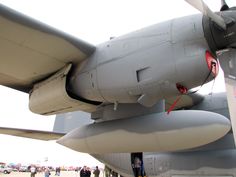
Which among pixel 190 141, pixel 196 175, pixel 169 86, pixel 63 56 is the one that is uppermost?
pixel 63 56

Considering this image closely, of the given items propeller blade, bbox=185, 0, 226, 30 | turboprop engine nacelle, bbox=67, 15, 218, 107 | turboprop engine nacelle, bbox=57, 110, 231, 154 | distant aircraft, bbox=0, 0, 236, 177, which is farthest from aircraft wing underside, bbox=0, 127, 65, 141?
propeller blade, bbox=185, 0, 226, 30

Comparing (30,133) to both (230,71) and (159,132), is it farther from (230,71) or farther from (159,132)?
(230,71)

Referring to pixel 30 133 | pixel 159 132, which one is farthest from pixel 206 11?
pixel 30 133

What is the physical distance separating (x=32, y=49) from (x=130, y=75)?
1.84 meters

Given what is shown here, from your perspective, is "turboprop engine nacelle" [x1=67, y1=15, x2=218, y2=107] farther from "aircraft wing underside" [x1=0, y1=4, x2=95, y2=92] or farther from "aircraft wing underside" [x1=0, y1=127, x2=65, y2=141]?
"aircraft wing underside" [x1=0, y1=127, x2=65, y2=141]

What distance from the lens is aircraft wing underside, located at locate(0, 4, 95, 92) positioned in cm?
441

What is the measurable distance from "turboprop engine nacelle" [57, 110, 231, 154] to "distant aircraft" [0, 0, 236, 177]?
19mm

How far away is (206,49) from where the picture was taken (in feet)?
14.1

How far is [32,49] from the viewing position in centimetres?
494

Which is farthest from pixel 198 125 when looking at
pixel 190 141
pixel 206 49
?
pixel 206 49

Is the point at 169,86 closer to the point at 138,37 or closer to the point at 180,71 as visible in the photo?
the point at 180,71

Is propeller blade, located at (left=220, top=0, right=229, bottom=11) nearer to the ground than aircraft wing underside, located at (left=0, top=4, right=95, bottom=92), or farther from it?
farther from it

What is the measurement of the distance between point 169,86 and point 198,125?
1.30 meters

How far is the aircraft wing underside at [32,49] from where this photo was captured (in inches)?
174
